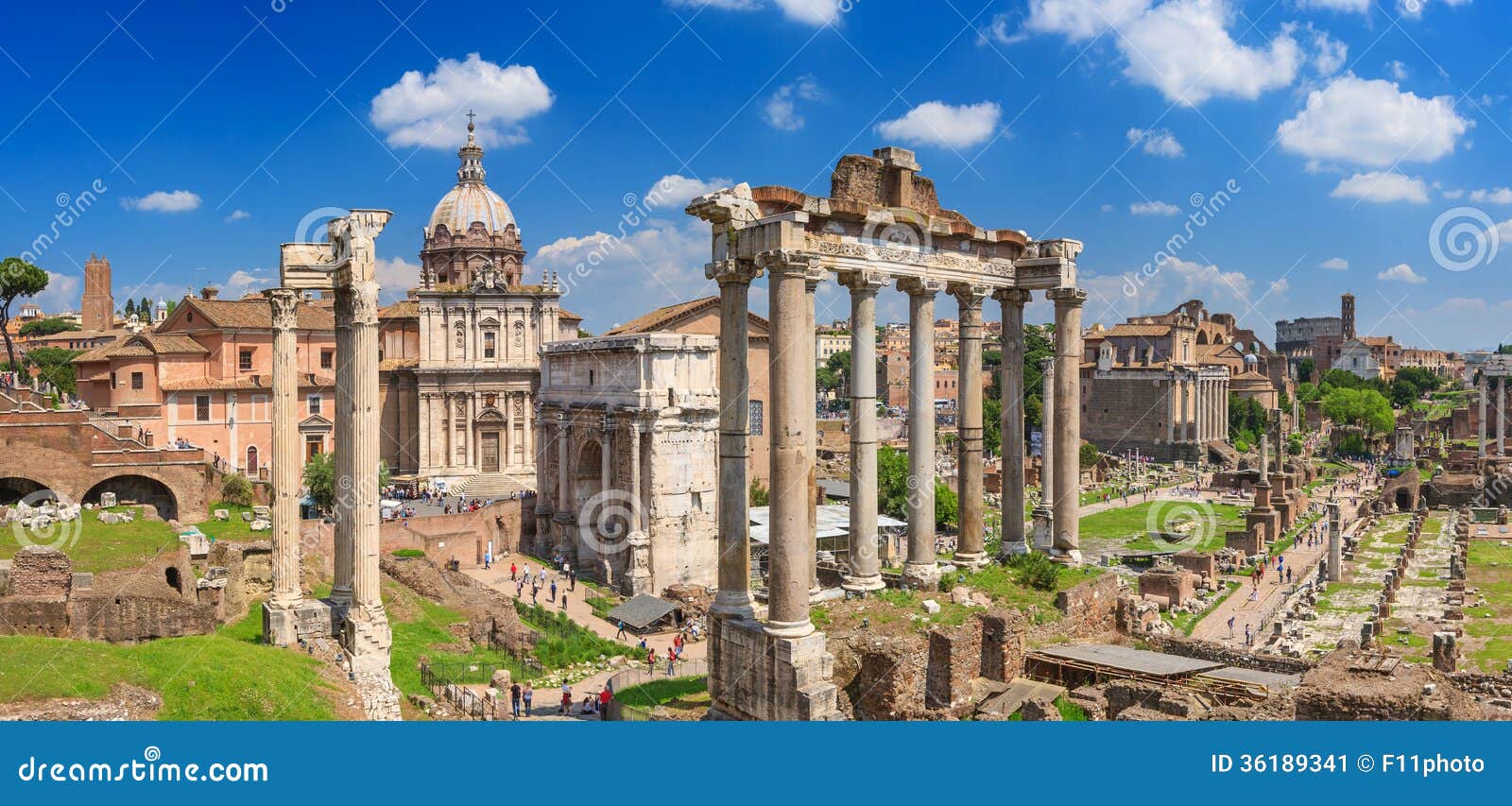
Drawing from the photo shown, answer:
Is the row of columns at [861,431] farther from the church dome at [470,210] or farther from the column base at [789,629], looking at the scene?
the church dome at [470,210]

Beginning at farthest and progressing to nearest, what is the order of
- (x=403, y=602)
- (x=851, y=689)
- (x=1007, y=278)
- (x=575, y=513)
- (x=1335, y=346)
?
(x=1335, y=346) < (x=575, y=513) < (x=403, y=602) < (x=1007, y=278) < (x=851, y=689)

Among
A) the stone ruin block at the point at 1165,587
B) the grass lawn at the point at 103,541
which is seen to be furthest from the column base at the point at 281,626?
the stone ruin block at the point at 1165,587

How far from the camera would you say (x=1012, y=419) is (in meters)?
19.7

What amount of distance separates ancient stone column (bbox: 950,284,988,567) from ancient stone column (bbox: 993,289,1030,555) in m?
0.79

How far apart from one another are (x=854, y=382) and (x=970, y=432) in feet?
9.09

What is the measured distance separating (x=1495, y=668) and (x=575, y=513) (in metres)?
28.2

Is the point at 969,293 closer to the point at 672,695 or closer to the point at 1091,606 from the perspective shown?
the point at 1091,606

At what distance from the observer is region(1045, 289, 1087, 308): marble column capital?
19.5 metres

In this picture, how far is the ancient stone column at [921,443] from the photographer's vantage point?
58.5 feet

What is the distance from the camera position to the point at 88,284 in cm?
8062

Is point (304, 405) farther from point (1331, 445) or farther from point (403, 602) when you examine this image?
point (1331, 445)

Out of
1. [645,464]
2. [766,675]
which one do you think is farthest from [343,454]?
[645,464]

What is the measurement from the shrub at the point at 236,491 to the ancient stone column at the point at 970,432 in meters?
26.4

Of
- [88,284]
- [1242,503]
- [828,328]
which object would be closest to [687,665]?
[1242,503]
